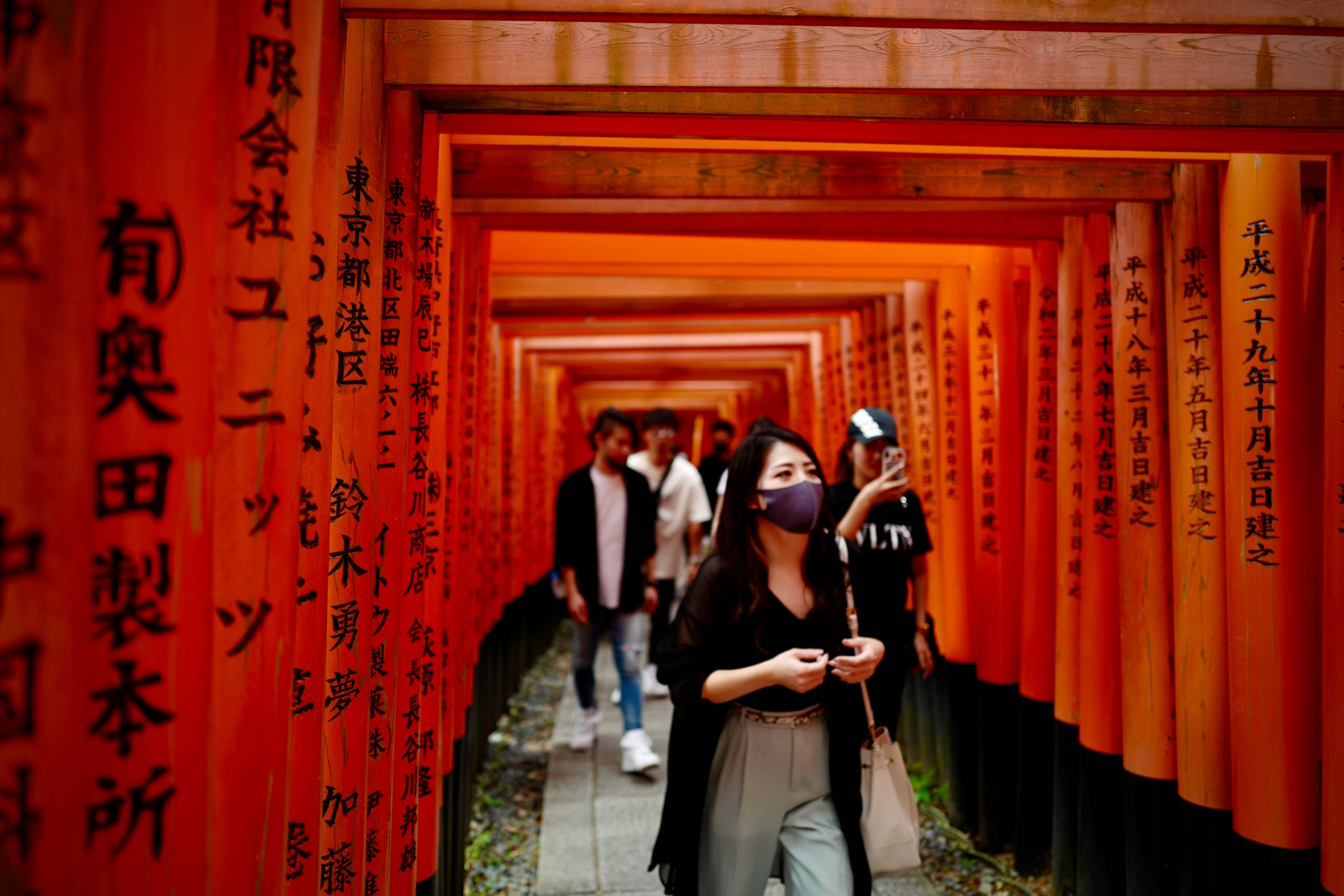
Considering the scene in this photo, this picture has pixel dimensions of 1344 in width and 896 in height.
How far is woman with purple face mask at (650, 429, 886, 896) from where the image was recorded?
2.31m

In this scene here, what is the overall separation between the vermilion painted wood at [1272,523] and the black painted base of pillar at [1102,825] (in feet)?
2.09

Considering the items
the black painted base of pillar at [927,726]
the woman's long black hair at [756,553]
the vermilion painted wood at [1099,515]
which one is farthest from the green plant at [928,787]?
the woman's long black hair at [756,553]

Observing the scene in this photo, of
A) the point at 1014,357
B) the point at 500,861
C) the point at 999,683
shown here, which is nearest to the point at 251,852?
the point at 500,861

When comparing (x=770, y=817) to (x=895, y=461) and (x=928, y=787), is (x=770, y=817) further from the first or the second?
(x=928, y=787)

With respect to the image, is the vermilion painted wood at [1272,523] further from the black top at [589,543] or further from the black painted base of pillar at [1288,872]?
the black top at [589,543]

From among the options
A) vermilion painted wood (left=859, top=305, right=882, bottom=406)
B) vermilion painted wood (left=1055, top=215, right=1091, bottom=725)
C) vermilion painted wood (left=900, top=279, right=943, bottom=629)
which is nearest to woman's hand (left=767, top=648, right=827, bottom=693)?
vermilion painted wood (left=1055, top=215, right=1091, bottom=725)

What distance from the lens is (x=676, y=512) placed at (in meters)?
6.24

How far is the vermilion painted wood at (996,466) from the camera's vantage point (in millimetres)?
4312

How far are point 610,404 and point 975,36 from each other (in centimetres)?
1454

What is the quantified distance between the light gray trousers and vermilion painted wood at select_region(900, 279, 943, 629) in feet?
9.42

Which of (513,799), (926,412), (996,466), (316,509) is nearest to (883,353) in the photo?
(926,412)

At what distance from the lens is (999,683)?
4281 mm

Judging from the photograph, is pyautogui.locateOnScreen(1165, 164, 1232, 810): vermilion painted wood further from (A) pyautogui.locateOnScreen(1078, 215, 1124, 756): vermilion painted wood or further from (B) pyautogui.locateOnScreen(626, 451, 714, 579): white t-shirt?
(B) pyautogui.locateOnScreen(626, 451, 714, 579): white t-shirt

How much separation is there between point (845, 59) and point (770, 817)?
2125mm
